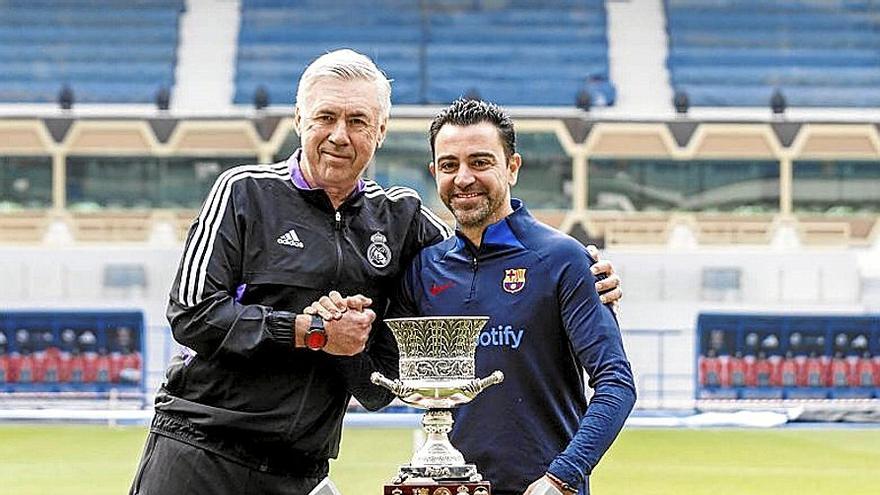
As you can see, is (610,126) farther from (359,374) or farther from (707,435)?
(359,374)

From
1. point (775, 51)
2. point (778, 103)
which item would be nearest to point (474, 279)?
point (778, 103)

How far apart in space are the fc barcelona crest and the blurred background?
12043 mm

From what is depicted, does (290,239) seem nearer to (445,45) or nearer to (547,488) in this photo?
(547,488)

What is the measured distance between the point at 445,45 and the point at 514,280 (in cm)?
2766

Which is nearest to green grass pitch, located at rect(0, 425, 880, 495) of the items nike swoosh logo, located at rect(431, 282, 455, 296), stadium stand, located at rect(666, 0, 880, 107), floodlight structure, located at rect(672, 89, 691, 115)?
nike swoosh logo, located at rect(431, 282, 455, 296)

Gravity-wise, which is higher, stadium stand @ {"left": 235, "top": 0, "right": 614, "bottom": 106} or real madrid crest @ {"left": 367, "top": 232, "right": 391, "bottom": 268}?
stadium stand @ {"left": 235, "top": 0, "right": 614, "bottom": 106}

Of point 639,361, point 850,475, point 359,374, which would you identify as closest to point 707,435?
point 850,475

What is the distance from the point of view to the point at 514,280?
3.68 metres

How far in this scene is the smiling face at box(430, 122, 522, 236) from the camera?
366 centimetres

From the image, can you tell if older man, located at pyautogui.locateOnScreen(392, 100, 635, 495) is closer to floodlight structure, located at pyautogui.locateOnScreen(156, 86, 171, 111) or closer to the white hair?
the white hair

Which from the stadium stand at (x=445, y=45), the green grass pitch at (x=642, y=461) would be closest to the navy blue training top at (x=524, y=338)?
the green grass pitch at (x=642, y=461)

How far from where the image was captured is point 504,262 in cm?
371

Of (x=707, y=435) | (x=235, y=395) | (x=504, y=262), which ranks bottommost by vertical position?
(x=707, y=435)

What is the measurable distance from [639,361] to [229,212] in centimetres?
1567
